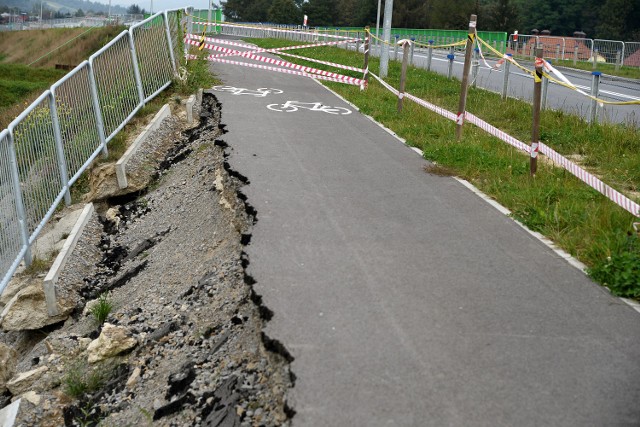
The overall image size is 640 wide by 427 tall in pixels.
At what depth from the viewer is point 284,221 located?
838 cm

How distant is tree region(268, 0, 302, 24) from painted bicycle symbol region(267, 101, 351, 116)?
9638 cm

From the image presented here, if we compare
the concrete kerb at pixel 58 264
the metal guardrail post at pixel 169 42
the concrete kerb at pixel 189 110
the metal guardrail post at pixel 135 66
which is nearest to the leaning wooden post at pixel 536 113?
the concrete kerb at pixel 58 264

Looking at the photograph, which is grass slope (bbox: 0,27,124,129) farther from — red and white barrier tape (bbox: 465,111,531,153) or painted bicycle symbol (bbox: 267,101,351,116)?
red and white barrier tape (bbox: 465,111,531,153)

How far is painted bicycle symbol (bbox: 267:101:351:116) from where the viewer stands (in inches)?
642

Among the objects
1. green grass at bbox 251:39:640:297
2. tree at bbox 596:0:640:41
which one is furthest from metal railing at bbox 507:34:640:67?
tree at bbox 596:0:640:41

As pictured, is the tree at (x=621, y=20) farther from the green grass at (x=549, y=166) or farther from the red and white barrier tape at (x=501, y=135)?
the red and white barrier tape at (x=501, y=135)

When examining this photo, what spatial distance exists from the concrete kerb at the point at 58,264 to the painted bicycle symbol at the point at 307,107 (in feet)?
19.8

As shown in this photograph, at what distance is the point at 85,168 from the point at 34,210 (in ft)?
8.21

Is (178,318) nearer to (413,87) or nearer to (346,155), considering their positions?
(346,155)

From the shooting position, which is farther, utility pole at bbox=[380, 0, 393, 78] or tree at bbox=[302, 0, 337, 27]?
tree at bbox=[302, 0, 337, 27]

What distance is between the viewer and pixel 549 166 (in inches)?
414

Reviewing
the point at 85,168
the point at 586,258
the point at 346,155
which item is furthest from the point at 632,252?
the point at 85,168

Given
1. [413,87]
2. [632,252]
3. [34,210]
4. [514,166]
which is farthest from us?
[413,87]

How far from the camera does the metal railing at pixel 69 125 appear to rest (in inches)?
355
